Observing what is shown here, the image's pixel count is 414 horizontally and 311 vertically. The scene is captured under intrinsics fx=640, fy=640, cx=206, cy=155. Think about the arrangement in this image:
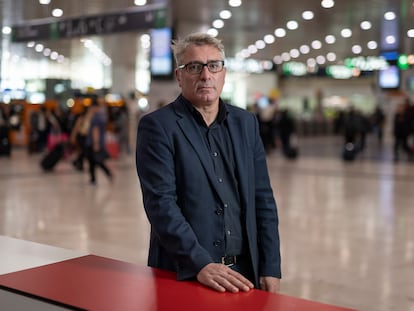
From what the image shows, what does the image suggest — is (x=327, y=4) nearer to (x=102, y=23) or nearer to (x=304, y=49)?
(x=102, y=23)

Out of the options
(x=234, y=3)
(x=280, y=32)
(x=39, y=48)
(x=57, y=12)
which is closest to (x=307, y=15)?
(x=234, y=3)

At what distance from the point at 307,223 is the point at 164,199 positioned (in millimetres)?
6488

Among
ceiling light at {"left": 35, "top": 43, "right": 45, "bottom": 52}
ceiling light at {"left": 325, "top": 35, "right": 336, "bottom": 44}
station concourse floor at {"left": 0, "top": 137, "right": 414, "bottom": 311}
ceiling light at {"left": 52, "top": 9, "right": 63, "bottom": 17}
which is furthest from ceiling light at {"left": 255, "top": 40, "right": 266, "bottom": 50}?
station concourse floor at {"left": 0, "top": 137, "right": 414, "bottom": 311}

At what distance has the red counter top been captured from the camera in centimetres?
214

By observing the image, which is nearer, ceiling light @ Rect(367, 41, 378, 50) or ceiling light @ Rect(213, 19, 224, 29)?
ceiling light @ Rect(213, 19, 224, 29)

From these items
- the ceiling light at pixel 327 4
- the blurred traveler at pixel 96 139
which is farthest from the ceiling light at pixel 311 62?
the blurred traveler at pixel 96 139

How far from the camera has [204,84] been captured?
2576mm

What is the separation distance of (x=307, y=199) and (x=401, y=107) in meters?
9.91

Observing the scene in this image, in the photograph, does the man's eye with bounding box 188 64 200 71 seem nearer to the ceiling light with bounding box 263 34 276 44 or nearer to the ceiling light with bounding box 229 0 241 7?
the ceiling light with bounding box 229 0 241 7

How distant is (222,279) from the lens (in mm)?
2328

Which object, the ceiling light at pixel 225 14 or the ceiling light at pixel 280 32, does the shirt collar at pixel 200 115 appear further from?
the ceiling light at pixel 280 32

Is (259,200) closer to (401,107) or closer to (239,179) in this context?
(239,179)

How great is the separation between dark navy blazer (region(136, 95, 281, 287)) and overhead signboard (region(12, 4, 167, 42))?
13.9 m

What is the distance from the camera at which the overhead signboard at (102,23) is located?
1636cm
